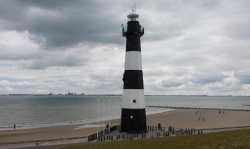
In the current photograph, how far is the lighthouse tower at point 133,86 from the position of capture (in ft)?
71.8

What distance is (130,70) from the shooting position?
22062mm

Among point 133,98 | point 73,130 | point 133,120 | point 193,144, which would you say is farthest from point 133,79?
point 73,130

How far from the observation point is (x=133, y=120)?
21906 mm

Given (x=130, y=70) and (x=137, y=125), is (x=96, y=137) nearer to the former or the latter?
(x=137, y=125)

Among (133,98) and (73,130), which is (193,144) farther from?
(73,130)

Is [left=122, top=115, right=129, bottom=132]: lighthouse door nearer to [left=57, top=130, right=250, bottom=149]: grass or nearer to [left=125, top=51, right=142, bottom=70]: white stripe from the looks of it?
[left=125, top=51, right=142, bottom=70]: white stripe

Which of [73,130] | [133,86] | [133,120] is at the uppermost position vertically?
[133,86]

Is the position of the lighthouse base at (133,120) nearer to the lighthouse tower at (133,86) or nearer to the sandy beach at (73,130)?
the lighthouse tower at (133,86)

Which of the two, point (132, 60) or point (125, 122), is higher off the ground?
point (132, 60)

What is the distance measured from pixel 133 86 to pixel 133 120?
10.6 ft

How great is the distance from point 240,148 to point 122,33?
15044mm

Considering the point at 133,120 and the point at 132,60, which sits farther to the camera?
the point at 132,60

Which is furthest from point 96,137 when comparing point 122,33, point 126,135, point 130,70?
point 122,33

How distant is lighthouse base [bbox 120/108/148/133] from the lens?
2188 centimetres
